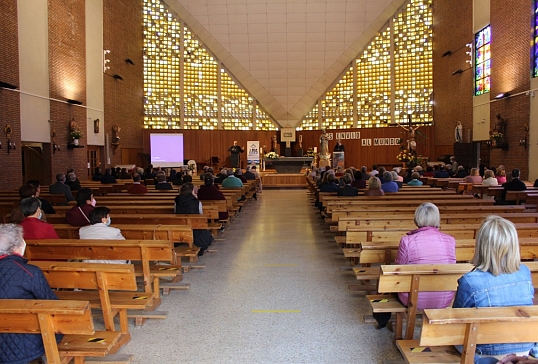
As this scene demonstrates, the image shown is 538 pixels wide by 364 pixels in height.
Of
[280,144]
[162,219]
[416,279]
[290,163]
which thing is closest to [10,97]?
[162,219]

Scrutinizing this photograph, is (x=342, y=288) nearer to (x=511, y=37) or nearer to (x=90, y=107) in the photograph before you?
(x=511, y=37)

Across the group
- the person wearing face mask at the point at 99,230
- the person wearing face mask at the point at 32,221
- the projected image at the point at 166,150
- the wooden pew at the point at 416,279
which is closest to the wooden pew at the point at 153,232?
the person wearing face mask at the point at 99,230

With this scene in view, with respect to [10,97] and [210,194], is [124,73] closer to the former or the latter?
[10,97]

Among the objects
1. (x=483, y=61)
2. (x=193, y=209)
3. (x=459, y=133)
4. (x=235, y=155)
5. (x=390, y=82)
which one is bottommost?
(x=193, y=209)

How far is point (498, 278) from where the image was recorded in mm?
2412

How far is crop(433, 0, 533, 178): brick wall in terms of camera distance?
15055mm

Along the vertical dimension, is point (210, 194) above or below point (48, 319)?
above

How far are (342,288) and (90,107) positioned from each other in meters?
15.8

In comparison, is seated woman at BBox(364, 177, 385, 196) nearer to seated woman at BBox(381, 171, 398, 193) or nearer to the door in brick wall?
seated woman at BBox(381, 171, 398, 193)

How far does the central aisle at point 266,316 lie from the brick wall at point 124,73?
1522cm

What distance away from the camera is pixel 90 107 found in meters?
18.2

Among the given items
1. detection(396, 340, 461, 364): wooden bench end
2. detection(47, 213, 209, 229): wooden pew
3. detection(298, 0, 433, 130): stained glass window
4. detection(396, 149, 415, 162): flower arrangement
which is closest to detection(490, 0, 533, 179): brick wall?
detection(396, 149, 415, 162): flower arrangement

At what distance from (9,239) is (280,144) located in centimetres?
2397

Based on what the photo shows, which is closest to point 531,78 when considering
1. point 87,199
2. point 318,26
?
point 318,26
